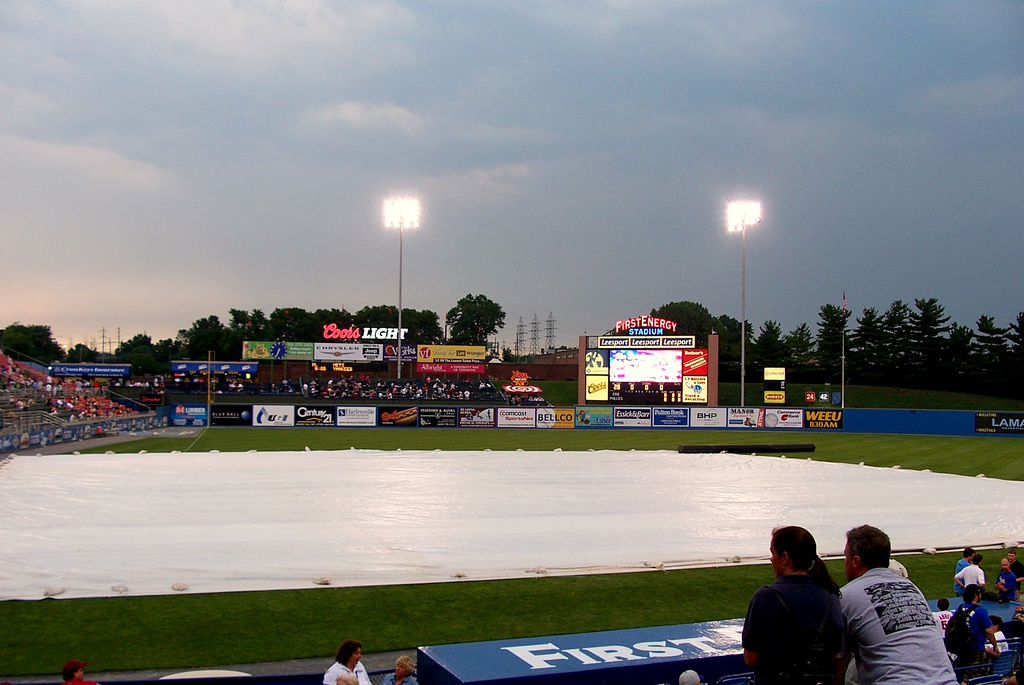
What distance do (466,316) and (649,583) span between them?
418 feet

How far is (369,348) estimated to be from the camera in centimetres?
7706

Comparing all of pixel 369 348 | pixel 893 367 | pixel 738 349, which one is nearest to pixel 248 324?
pixel 369 348

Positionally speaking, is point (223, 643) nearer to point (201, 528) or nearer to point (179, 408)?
point (201, 528)

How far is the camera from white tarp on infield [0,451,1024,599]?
42.8ft

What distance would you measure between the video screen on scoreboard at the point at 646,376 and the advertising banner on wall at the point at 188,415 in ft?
92.5

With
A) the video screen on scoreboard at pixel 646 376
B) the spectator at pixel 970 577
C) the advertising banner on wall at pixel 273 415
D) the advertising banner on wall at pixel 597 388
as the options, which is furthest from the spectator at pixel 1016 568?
the advertising banner on wall at pixel 597 388

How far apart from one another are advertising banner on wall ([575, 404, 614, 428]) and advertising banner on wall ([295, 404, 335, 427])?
54.1 ft

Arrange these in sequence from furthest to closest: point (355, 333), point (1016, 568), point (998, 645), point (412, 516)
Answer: point (355, 333), point (412, 516), point (1016, 568), point (998, 645)

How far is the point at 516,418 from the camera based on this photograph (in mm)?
51000

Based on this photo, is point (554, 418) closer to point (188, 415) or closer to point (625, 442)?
point (625, 442)

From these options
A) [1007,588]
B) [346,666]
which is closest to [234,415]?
[346,666]

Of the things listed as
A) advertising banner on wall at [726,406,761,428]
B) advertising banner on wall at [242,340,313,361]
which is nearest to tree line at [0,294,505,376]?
advertising banner on wall at [242,340,313,361]

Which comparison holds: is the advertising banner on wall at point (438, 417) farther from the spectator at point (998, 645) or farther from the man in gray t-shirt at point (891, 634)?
the man in gray t-shirt at point (891, 634)

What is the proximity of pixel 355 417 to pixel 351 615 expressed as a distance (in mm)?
38851
